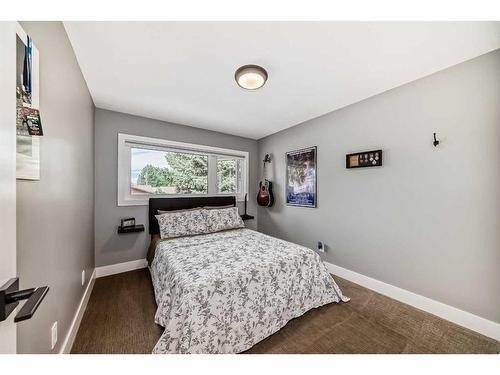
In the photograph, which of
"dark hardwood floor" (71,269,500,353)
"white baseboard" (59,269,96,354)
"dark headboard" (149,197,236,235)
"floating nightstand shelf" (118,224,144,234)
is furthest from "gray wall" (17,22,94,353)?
"dark headboard" (149,197,236,235)

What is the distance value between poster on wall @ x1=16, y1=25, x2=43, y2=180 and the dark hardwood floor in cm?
141

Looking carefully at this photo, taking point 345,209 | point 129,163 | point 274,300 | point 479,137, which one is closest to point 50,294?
point 274,300

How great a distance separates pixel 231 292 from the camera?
1.50 metres

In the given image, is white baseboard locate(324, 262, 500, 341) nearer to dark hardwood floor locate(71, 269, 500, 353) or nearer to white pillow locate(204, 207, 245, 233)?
dark hardwood floor locate(71, 269, 500, 353)

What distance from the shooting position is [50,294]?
1.14 meters

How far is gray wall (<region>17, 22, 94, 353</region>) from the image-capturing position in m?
0.91

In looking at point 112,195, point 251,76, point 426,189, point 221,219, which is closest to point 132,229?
point 112,195

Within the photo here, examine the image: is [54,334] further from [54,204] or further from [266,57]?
[266,57]

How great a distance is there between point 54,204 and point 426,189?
3046 mm

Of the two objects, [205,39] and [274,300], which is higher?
[205,39]

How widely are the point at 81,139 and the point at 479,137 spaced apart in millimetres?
3579

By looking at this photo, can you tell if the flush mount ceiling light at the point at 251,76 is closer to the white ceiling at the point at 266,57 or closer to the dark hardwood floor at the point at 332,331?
the white ceiling at the point at 266,57
